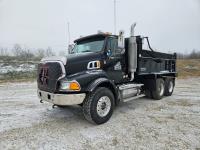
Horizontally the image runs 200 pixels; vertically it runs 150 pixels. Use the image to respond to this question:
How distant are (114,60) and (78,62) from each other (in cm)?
133

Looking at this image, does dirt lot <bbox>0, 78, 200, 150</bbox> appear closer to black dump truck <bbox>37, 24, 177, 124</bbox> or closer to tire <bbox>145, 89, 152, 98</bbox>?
black dump truck <bbox>37, 24, 177, 124</bbox>

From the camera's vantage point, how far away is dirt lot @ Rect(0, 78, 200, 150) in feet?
11.0

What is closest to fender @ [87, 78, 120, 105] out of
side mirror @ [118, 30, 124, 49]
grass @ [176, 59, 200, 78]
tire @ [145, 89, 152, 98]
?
side mirror @ [118, 30, 124, 49]

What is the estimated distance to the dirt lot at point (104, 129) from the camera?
11.0 ft

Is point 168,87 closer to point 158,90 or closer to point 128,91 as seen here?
point 158,90

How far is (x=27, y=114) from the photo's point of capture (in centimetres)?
529

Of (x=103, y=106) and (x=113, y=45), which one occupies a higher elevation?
(x=113, y=45)

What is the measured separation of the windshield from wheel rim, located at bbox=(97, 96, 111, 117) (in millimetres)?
1431

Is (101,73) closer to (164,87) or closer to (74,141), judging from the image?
(74,141)

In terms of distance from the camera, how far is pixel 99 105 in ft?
14.5

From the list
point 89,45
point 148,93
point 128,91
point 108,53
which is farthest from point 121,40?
point 148,93

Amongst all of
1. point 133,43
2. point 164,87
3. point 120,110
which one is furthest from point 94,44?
point 164,87

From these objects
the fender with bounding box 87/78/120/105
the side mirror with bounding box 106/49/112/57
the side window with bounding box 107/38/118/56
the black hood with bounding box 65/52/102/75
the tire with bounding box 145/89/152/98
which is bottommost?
the tire with bounding box 145/89/152/98

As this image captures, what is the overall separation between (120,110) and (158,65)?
304 centimetres
